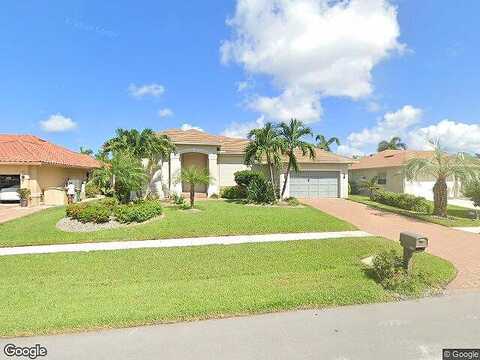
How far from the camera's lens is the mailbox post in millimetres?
6332

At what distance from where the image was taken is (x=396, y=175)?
1040 inches

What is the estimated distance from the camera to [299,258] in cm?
855

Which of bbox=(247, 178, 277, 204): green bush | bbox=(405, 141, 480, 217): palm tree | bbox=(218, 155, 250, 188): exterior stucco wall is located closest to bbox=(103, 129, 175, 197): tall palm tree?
bbox=(218, 155, 250, 188): exterior stucco wall

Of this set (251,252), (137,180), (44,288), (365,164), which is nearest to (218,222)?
(251,252)

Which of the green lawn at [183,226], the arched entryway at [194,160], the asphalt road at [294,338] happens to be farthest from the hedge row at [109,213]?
the arched entryway at [194,160]

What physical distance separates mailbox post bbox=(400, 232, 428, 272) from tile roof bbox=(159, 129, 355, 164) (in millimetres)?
17152

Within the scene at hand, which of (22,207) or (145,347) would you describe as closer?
(145,347)

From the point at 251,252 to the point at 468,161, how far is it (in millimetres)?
14630

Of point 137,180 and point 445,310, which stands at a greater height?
point 137,180

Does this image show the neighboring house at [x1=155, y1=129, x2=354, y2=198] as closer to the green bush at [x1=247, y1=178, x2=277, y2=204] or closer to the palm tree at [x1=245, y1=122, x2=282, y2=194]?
the green bush at [x1=247, y1=178, x2=277, y2=204]

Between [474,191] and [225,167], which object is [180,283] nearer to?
[225,167]

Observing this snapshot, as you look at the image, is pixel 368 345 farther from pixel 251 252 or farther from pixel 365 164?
pixel 365 164

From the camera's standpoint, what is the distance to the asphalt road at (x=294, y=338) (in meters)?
3.97

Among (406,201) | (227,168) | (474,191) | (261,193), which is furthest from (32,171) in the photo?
(474,191)
